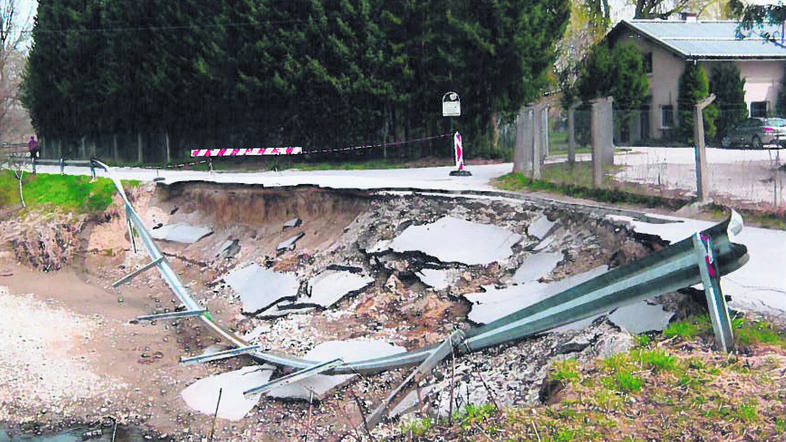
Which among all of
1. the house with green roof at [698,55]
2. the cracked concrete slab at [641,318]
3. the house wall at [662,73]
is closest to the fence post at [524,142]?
the cracked concrete slab at [641,318]

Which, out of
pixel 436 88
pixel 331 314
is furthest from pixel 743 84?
pixel 331 314

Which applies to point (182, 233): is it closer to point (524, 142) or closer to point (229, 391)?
point (524, 142)

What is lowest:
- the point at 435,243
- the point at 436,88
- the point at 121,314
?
the point at 121,314

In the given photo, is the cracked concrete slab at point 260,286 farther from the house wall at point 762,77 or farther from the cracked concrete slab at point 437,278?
the house wall at point 762,77

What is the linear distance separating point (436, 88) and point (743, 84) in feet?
41.3

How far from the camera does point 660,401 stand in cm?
600

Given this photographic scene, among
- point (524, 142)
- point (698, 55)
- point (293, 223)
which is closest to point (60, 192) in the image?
point (293, 223)

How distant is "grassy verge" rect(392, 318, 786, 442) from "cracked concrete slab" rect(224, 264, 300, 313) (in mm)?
8142

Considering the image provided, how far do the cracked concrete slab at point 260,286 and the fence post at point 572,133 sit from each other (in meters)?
5.28

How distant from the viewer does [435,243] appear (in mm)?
13508

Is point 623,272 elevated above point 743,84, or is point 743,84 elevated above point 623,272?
point 743,84

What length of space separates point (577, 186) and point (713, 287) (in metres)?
7.98

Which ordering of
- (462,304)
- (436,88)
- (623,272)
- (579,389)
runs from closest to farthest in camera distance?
1. (579,389)
2. (623,272)
3. (462,304)
4. (436,88)

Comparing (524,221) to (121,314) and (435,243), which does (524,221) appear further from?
(121,314)
